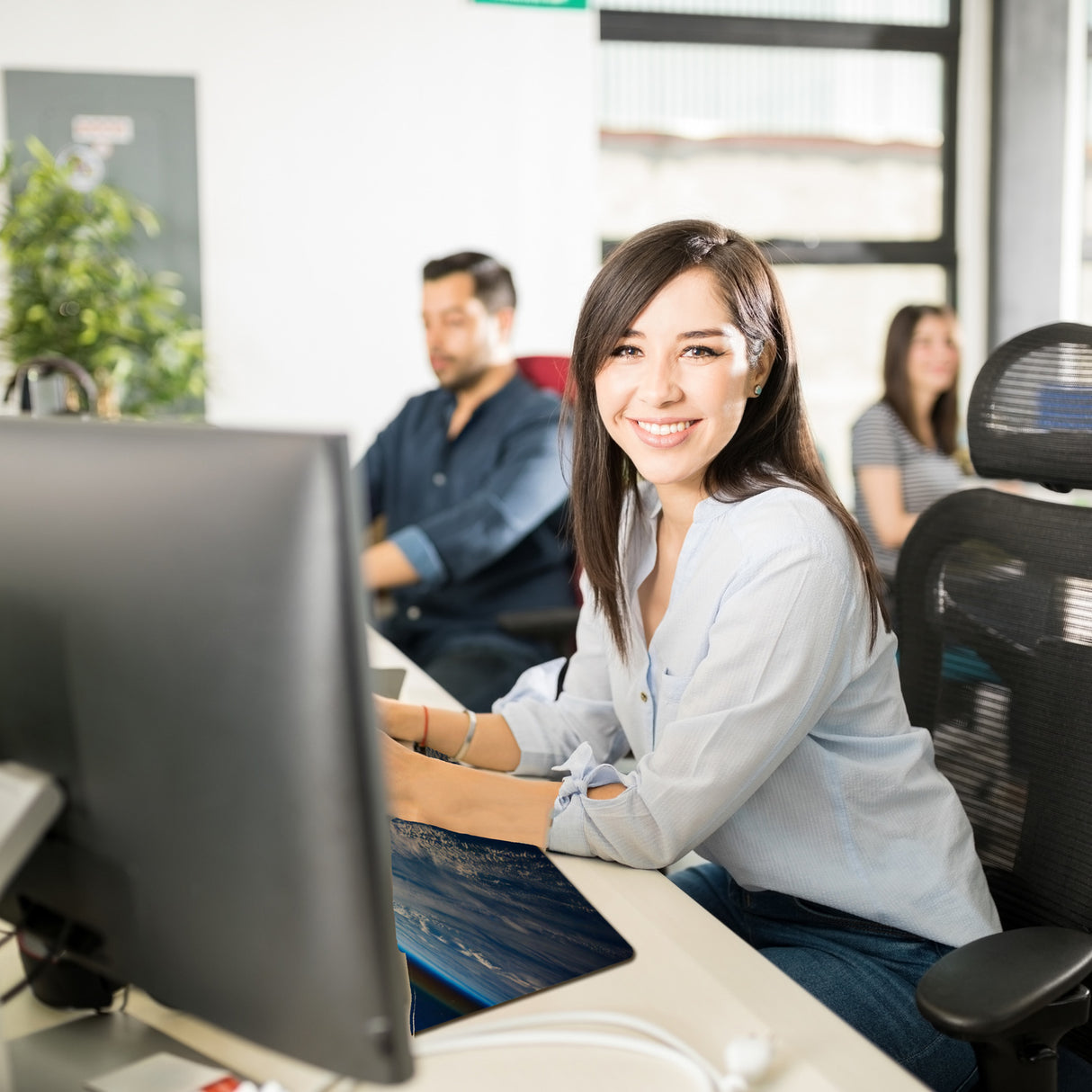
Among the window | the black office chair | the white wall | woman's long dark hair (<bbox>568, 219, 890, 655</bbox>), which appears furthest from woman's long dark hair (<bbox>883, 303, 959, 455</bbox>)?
woman's long dark hair (<bbox>568, 219, 890, 655</bbox>)

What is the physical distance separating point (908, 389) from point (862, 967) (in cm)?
232

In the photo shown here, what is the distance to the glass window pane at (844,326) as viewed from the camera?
4355mm

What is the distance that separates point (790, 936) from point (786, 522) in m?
0.39

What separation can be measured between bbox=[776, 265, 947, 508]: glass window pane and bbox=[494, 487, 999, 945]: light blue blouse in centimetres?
335

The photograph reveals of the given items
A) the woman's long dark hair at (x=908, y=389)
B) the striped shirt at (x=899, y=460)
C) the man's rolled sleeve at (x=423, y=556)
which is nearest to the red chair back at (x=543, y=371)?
the man's rolled sleeve at (x=423, y=556)

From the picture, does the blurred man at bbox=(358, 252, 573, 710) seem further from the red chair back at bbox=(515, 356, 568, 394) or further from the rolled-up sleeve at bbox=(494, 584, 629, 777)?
the rolled-up sleeve at bbox=(494, 584, 629, 777)

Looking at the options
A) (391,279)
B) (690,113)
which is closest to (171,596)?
(391,279)

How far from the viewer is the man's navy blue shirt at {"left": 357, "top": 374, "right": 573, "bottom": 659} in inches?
92.8

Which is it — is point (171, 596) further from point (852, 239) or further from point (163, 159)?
point (852, 239)

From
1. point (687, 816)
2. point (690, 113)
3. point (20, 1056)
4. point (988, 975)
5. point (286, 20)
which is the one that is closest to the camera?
point (20, 1056)

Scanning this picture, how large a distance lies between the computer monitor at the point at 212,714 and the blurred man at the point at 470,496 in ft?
5.10

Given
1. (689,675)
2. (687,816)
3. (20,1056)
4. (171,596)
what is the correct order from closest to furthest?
(171,596)
(20,1056)
(687,816)
(689,675)

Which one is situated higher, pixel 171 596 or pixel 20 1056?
pixel 171 596

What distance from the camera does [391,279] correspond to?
3.93 meters
